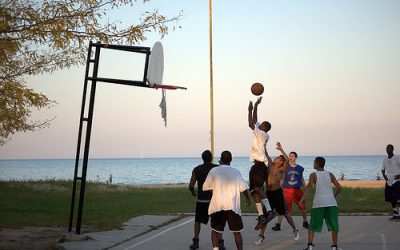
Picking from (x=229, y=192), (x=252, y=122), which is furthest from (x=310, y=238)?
(x=252, y=122)

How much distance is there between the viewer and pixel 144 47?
14.3 m

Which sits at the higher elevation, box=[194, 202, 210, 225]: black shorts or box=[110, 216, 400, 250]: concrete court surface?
box=[194, 202, 210, 225]: black shorts

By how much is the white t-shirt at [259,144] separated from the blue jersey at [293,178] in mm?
2522

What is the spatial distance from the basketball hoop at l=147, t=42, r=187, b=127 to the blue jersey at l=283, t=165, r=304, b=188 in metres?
3.75

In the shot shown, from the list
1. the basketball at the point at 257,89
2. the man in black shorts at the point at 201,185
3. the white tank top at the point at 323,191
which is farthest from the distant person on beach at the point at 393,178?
the man in black shorts at the point at 201,185

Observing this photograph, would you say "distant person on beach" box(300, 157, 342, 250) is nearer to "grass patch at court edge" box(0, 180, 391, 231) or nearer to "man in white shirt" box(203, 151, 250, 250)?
"man in white shirt" box(203, 151, 250, 250)

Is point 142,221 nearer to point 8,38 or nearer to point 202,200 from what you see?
point 202,200

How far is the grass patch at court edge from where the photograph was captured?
1916 cm

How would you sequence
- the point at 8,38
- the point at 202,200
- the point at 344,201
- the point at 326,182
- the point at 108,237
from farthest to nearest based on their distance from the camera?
the point at 344,201 → the point at 108,237 → the point at 202,200 → the point at 326,182 → the point at 8,38

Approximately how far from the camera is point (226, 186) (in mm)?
11281

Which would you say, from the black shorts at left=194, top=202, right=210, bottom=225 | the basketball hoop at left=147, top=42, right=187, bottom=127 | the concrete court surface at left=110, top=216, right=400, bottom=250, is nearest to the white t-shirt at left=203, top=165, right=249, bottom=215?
the black shorts at left=194, top=202, right=210, bottom=225

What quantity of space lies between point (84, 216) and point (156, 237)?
5.16 metres

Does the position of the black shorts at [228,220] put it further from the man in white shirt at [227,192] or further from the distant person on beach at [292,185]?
the distant person on beach at [292,185]

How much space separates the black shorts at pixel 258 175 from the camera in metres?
14.1
